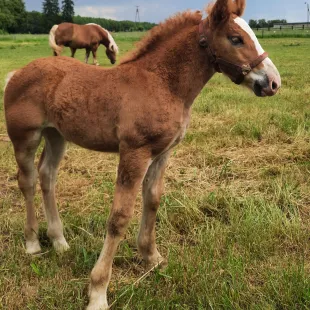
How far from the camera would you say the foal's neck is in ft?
8.63

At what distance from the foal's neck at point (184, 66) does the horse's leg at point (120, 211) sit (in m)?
0.50

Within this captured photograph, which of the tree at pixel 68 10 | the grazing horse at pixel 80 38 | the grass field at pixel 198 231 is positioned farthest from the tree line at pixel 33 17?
the grass field at pixel 198 231

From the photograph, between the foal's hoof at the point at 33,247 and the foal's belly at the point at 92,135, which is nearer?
the foal's belly at the point at 92,135

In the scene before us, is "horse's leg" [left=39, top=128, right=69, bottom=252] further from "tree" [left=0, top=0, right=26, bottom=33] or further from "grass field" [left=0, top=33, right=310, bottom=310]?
"tree" [left=0, top=0, right=26, bottom=33]

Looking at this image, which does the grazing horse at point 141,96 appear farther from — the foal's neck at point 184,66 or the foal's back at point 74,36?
the foal's back at point 74,36

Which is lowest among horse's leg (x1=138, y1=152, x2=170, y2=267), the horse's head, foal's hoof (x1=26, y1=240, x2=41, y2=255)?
foal's hoof (x1=26, y1=240, x2=41, y2=255)

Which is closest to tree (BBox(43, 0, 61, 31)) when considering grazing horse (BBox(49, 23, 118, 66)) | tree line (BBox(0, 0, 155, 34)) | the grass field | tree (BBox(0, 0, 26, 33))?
tree line (BBox(0, 0, 155, 34))

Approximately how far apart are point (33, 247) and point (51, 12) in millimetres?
94777

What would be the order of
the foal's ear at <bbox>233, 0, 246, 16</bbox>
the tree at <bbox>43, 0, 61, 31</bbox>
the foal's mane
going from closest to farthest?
the foal's ear at <bbox>233, 0, 246, 16</bbox> < the foal's mane < the tree at <bbox>43, 0, 61, 31</bbox>

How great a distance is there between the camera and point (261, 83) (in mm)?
2479

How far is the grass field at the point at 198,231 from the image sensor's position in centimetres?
260

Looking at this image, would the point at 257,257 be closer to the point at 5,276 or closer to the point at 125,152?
the point at 125,152

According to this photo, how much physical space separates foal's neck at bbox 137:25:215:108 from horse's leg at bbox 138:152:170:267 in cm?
64

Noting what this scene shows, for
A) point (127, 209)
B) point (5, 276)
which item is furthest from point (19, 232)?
point (127, 209)
